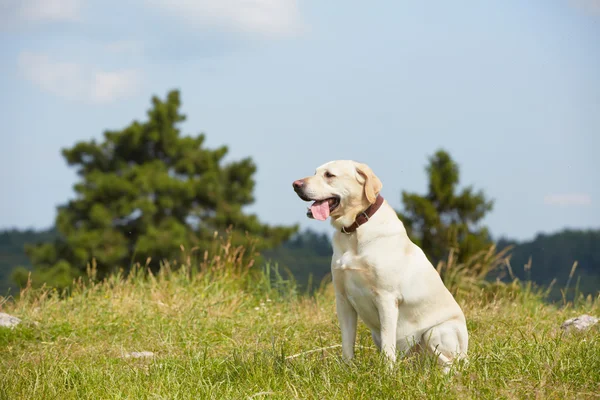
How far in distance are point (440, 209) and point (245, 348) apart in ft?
Result: 32.9

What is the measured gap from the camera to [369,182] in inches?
160

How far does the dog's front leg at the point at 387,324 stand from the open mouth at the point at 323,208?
63cm

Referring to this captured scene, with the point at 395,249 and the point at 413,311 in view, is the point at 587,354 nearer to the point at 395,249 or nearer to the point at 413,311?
the point at 413,311

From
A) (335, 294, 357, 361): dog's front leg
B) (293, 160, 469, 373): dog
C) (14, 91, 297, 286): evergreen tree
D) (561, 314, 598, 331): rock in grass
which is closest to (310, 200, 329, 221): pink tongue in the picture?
(293, 160, 469, 373): dog

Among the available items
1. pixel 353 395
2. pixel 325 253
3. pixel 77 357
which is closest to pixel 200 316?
pixel 77 357

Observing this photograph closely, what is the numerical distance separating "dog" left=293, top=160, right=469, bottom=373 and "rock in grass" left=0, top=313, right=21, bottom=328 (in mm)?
4186

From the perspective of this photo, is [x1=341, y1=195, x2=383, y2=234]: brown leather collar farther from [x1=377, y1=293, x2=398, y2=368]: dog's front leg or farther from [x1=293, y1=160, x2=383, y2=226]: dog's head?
[x1=377, y1=293, x2=398, y2=368]: dog's front leg

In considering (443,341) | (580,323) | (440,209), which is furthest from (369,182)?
(440,209)

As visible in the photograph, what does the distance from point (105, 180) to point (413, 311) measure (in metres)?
20.5

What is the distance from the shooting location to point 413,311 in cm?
426

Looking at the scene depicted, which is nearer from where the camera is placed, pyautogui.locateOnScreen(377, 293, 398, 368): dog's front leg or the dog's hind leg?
pyautogui.locateOnScreen(377, 293, 398, 368): dog's front leg

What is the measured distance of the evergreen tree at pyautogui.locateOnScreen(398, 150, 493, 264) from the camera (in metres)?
14.0

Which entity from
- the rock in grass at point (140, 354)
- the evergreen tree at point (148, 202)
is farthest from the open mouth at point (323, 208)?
the evergreen tree at point (148, 202)

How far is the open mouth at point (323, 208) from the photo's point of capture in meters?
4.07
